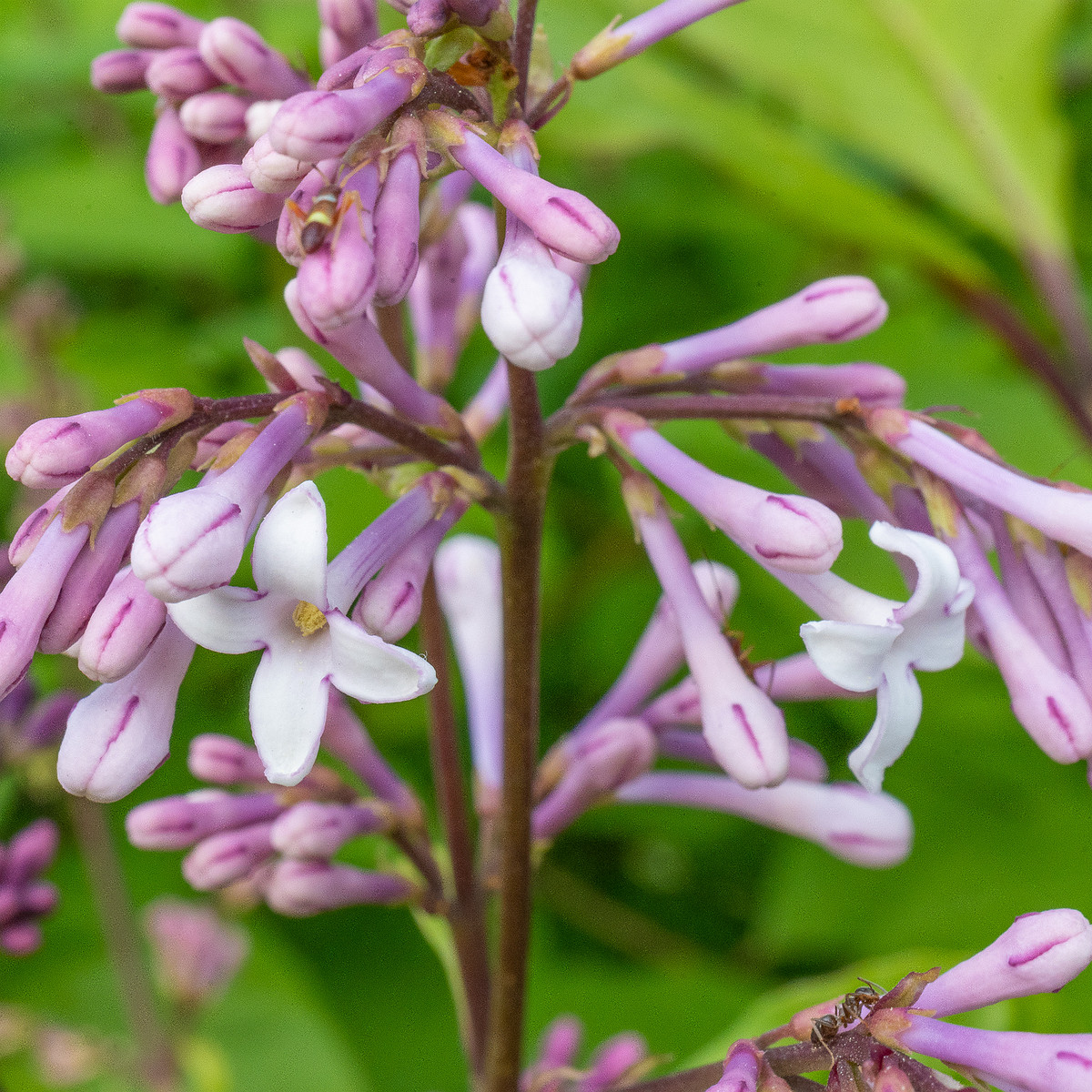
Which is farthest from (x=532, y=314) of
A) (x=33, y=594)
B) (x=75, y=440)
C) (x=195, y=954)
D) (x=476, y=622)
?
(x=195, y=954)

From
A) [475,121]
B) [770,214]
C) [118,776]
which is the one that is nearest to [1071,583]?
[475,121]

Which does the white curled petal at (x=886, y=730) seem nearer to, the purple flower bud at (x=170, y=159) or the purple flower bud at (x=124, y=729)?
the purple flower bud at (x=124, y=729)

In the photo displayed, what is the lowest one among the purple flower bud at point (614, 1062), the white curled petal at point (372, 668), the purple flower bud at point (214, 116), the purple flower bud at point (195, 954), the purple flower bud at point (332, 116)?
the purple flower bud at point (195, 954)

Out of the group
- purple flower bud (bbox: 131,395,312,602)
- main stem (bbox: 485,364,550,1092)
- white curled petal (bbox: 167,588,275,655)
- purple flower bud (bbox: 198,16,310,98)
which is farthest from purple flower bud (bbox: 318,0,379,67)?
white curled petal (bbox: 167,588,275,655)

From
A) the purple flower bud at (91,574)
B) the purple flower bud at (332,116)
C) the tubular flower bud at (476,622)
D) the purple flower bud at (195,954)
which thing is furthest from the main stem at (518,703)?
the purple flower bud at (195,954)

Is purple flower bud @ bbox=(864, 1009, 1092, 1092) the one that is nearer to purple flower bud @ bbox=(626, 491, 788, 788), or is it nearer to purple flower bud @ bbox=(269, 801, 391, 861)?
purple flower bud @ bbox=(626, 491, 788, 788)
